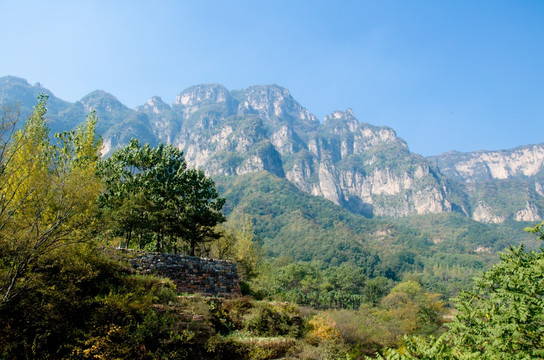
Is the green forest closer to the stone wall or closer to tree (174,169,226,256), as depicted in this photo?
tree (174,169,226,256)

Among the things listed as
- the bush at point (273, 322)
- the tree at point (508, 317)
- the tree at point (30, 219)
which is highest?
the tree at point (30, 219)

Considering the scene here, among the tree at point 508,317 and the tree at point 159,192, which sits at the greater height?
the tree at point 159,192

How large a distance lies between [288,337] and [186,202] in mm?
11760

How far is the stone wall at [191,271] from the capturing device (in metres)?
15.5

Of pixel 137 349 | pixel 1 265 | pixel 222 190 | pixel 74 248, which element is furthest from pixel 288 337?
pixel 222 190

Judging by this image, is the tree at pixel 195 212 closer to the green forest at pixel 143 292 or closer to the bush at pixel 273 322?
the green forest at pixel 143 292

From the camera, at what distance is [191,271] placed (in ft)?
55.0

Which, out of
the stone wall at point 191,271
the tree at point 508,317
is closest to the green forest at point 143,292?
the tree at point 508,317

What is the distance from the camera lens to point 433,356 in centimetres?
439

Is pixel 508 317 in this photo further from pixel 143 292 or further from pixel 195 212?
pixel 195 212


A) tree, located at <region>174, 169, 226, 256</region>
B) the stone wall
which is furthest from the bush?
tree, located at <region>174, 169, 226, 256</region>

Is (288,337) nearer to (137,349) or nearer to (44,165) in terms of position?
(137,349)

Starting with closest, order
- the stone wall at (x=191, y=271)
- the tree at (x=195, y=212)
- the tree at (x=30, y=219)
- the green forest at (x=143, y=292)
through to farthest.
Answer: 1. the green forest at (x=143, y=292)
2. the tree at (x=30, y=219)
3. the stone wall at (x=191, y=271)
4. the tree at (x=195, y=212)

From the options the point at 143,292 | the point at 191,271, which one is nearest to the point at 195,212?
the point at 191,271
